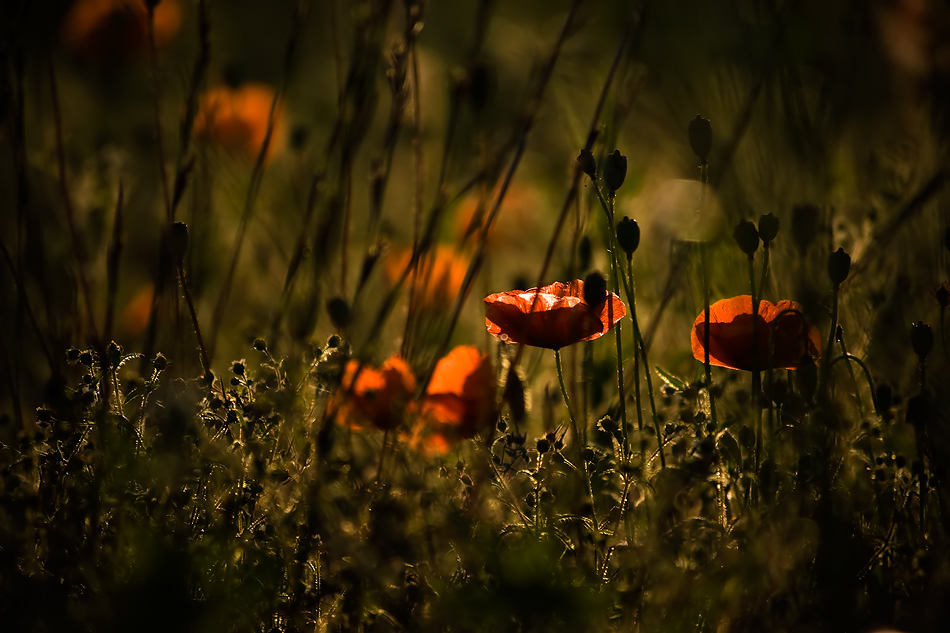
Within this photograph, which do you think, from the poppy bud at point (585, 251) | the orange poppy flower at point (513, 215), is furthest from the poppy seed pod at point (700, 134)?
the orange poppy flower at point (513, 215)

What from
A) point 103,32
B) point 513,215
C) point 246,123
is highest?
→ point 103,32

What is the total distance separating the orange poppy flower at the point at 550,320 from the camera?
2.34 feet

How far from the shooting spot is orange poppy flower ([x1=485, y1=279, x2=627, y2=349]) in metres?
0.71

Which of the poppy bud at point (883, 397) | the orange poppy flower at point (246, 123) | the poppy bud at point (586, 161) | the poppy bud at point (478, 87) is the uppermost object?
the orange poppy flower at point (246, 123)

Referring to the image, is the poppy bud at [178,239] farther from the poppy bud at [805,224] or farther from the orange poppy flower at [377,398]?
the poppy bud at [805,224]

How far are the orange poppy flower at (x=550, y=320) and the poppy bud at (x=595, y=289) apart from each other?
30 millimetres

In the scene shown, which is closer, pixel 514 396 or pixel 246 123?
pixel 514 396

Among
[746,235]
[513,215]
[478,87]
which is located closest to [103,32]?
[513,215]

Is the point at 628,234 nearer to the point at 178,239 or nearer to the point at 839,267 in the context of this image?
the point at 839,267

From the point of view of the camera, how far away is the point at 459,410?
75cm

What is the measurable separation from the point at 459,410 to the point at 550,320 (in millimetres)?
113

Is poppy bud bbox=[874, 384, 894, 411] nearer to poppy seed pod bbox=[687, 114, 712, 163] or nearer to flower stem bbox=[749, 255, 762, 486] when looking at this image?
flower stem bbox=[749, 255, 762, 486]

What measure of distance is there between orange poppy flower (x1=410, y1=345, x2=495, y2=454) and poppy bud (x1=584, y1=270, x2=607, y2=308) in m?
0.13

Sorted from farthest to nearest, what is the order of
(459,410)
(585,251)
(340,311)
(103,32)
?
(103,32)
(585,251)
(459,410)
(340,311)
